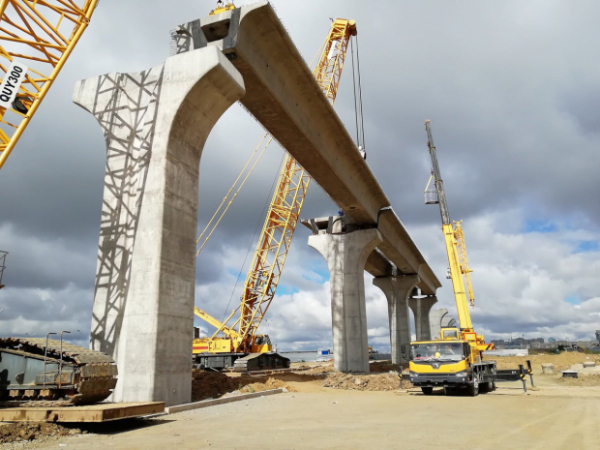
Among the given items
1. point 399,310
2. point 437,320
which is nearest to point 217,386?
point 399,310

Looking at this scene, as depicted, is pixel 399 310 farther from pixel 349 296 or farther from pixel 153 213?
pixel 153 213

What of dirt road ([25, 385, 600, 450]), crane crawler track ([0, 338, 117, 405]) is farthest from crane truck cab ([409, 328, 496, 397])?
crane crawler track ([0, 338, 117, 405])

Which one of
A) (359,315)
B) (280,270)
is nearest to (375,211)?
(359,315)

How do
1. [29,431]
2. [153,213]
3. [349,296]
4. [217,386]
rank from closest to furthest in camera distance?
[29,431] → [153,213] → [217,386] → [349,296]

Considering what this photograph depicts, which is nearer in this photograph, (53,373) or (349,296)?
(53,373)

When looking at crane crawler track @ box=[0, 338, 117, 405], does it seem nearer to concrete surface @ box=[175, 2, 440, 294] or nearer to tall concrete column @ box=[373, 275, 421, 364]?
concrete surface @ box=[175, 2, 440, 294]

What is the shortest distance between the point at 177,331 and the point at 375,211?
21.2m

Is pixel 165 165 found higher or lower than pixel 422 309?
higher

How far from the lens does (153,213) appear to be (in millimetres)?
14445

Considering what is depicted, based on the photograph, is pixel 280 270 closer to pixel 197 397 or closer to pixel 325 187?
pixel 325 187

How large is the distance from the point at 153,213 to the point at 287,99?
796 centimetres

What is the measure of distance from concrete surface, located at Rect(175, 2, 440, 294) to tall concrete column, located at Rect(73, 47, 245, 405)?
1448 mm

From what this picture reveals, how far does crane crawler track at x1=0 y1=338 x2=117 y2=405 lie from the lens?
10.5 metres

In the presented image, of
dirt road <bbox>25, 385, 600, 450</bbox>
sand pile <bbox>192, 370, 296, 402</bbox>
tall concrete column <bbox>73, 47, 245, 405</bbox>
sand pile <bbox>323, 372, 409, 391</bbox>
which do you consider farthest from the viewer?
sand pile <bbox>323, 372, 409, 391</bbox>
